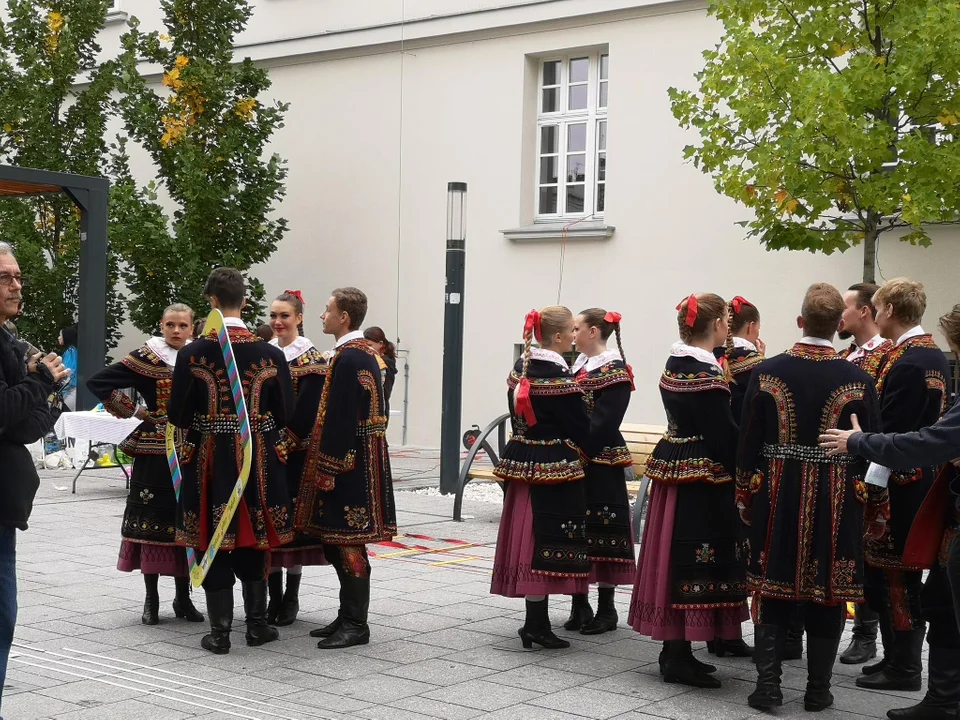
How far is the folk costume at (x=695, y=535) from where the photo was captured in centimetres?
607

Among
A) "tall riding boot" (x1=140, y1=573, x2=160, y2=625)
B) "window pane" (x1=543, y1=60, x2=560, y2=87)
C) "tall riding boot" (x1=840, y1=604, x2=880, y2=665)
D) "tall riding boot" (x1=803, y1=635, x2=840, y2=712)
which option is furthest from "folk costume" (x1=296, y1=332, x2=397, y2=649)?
"window pane" (x1=543, y1=60, x2=560, y2=87)

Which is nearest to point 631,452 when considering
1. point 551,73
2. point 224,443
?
point 224,443

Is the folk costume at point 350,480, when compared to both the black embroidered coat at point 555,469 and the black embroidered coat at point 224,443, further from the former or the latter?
the black embroidered coat at point 555,469

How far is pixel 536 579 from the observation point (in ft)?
22.1

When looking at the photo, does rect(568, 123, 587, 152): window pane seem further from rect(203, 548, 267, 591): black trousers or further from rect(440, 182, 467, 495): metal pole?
rect(203, 548, 267, 591): black trousers

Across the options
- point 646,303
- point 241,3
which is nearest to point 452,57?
point 241,3

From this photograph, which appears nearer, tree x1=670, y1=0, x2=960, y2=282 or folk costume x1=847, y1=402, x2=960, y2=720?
folk costume x1=847, y1=402, x2=960, y2=720

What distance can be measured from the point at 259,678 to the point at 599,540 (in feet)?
6.86

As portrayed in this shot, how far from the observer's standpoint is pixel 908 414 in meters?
6.01

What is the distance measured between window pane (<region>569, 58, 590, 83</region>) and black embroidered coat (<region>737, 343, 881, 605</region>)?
11.5 metres

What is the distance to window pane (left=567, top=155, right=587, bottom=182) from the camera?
16.8 meters

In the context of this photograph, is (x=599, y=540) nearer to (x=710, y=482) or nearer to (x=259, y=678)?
(x=710, y=482)

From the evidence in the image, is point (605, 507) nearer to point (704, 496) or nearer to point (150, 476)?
point (704, 496)

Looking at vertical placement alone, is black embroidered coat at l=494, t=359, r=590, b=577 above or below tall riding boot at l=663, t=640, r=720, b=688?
above
